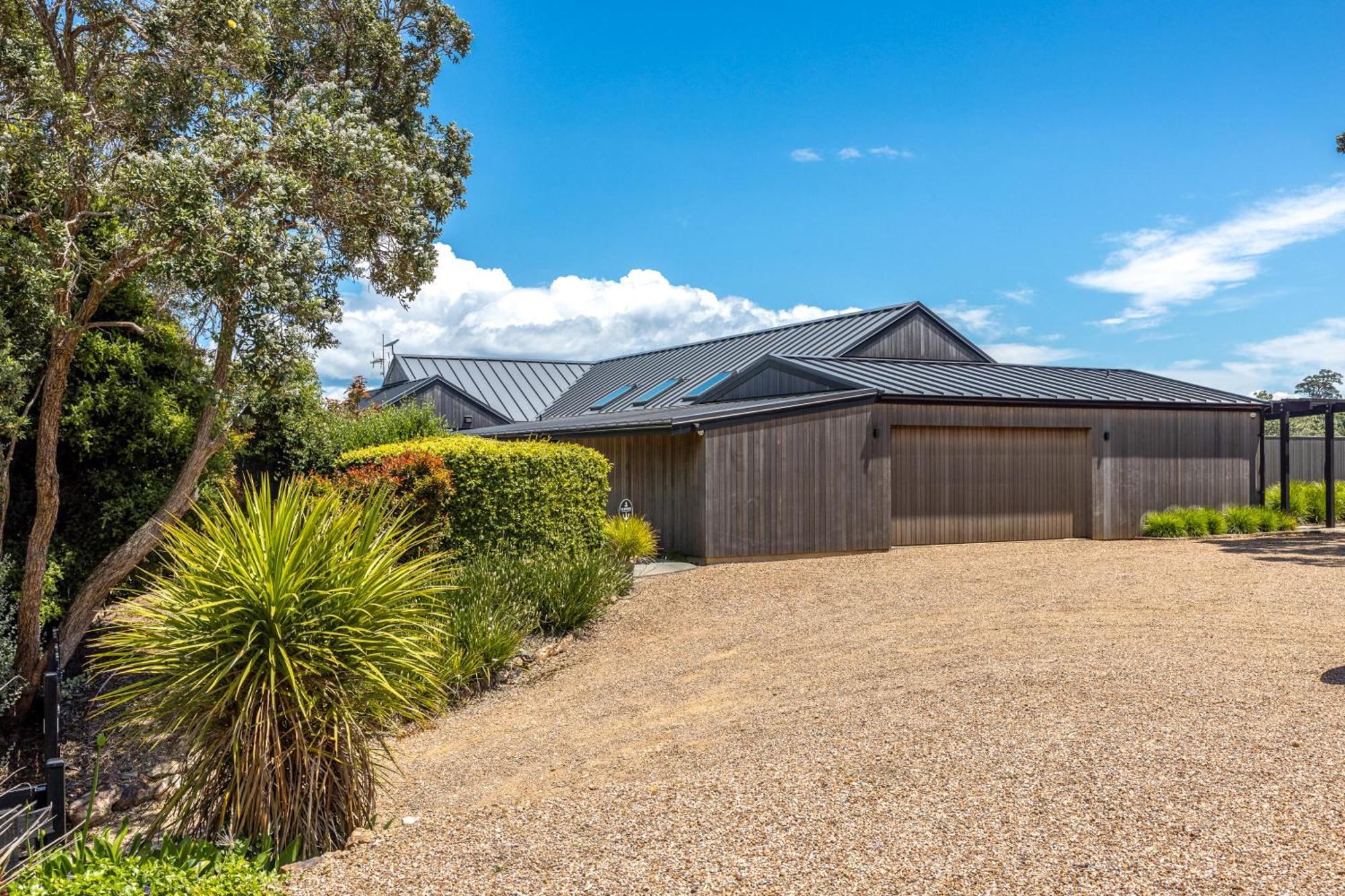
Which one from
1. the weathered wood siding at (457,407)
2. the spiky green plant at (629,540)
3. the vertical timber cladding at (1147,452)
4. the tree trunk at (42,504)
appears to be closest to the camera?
the tree trunk at (42,504)

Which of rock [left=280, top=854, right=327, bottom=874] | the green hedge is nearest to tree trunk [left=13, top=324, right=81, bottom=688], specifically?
the green hedge

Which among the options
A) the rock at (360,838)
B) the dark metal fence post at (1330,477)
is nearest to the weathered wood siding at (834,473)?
the dark metal fence post at (1330,477)

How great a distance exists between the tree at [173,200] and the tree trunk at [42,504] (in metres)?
0.01

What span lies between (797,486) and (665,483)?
2101 millimetres

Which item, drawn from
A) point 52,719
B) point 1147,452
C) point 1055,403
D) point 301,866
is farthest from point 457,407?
point 301,866

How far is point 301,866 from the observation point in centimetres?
463

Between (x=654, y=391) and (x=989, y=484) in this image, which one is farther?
(x=654, y=391)

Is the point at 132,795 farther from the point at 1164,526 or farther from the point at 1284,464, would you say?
the point at 1284,464

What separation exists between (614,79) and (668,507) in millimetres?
7573

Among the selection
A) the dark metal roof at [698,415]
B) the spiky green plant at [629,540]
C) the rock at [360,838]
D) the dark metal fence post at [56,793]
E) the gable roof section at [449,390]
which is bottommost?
the rock at [360,838]

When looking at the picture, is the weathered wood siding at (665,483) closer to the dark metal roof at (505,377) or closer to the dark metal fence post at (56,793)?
the dark metal fence post at (56,793)

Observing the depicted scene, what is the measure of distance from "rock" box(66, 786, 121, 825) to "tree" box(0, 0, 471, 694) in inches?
69.5

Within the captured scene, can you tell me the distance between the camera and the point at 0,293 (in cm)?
721

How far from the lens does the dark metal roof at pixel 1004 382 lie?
15.8m
